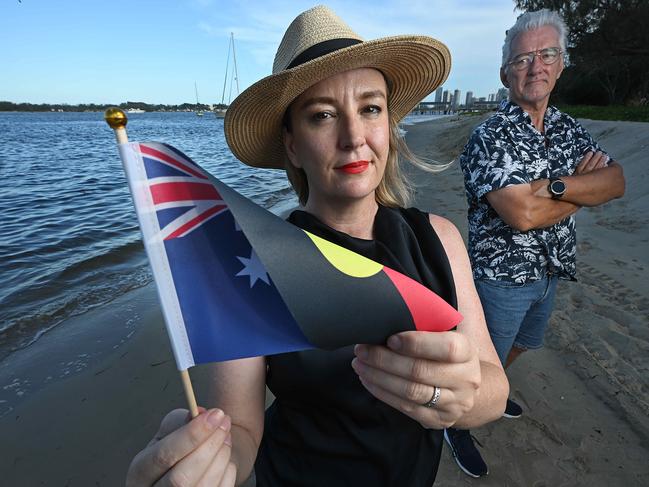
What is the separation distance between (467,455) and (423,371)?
7.56 ft

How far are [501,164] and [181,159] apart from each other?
1974 millimetres

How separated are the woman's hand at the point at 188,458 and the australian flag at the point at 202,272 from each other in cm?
18

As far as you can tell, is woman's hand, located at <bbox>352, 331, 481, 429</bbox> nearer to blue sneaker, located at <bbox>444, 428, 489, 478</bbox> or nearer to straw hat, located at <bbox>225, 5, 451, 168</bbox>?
straw hat, located at <bbox>225, 5, 451, 168</bbox>

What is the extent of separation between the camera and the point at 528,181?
2.29m

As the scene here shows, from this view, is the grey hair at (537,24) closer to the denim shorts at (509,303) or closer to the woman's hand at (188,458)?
the denim shorts at (509,303)

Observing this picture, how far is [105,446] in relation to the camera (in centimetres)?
316

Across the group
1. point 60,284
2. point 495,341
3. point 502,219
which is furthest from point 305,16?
point 60,284

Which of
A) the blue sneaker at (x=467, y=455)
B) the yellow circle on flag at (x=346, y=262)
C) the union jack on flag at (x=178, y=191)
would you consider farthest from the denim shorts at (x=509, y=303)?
the union jack on flag at (x=178, y=191)

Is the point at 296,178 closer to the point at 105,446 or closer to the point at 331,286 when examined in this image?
the point at 331,286

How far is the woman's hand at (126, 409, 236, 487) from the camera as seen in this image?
97cm

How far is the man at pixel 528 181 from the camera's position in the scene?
229 cm

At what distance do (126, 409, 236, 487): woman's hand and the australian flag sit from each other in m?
0.18

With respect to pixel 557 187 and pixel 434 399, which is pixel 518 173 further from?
pixel 434 399

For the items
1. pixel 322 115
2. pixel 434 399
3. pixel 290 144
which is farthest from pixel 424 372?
pixel 290 144
